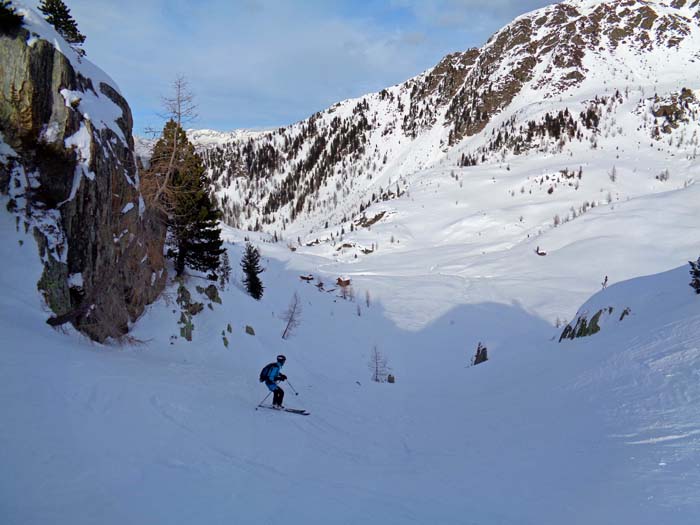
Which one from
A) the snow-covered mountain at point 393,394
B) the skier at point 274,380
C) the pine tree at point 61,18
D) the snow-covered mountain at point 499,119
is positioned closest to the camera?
the snow-covered mountain at point 393,394

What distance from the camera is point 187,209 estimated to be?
20.0 metres

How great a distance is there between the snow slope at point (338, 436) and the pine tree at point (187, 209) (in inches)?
222

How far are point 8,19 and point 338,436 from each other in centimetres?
1440

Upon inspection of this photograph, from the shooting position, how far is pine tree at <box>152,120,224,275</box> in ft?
62.8

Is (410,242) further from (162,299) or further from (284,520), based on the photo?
(284,520)

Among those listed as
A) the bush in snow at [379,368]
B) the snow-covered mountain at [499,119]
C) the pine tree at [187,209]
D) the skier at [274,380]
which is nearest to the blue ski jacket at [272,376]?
the skier at [274,380]

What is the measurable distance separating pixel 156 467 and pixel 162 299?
11150 millimetres

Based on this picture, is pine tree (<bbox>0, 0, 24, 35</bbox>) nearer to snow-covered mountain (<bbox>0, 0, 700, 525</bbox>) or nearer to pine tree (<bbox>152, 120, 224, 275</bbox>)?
snow-covered mountain (<bbox>0, 0, 700, 525</bbox>)

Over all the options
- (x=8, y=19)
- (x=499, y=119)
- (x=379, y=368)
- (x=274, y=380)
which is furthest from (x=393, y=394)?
(x=499, y=119)

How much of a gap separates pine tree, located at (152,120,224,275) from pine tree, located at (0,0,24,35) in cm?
732

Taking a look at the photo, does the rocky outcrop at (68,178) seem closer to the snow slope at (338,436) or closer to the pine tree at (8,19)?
the pine tree at (8,19)

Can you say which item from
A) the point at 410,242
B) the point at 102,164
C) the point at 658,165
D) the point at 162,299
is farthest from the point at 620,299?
the point at 658,165

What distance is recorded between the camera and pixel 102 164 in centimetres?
1312

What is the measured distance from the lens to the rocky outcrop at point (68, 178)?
36.9 feet
